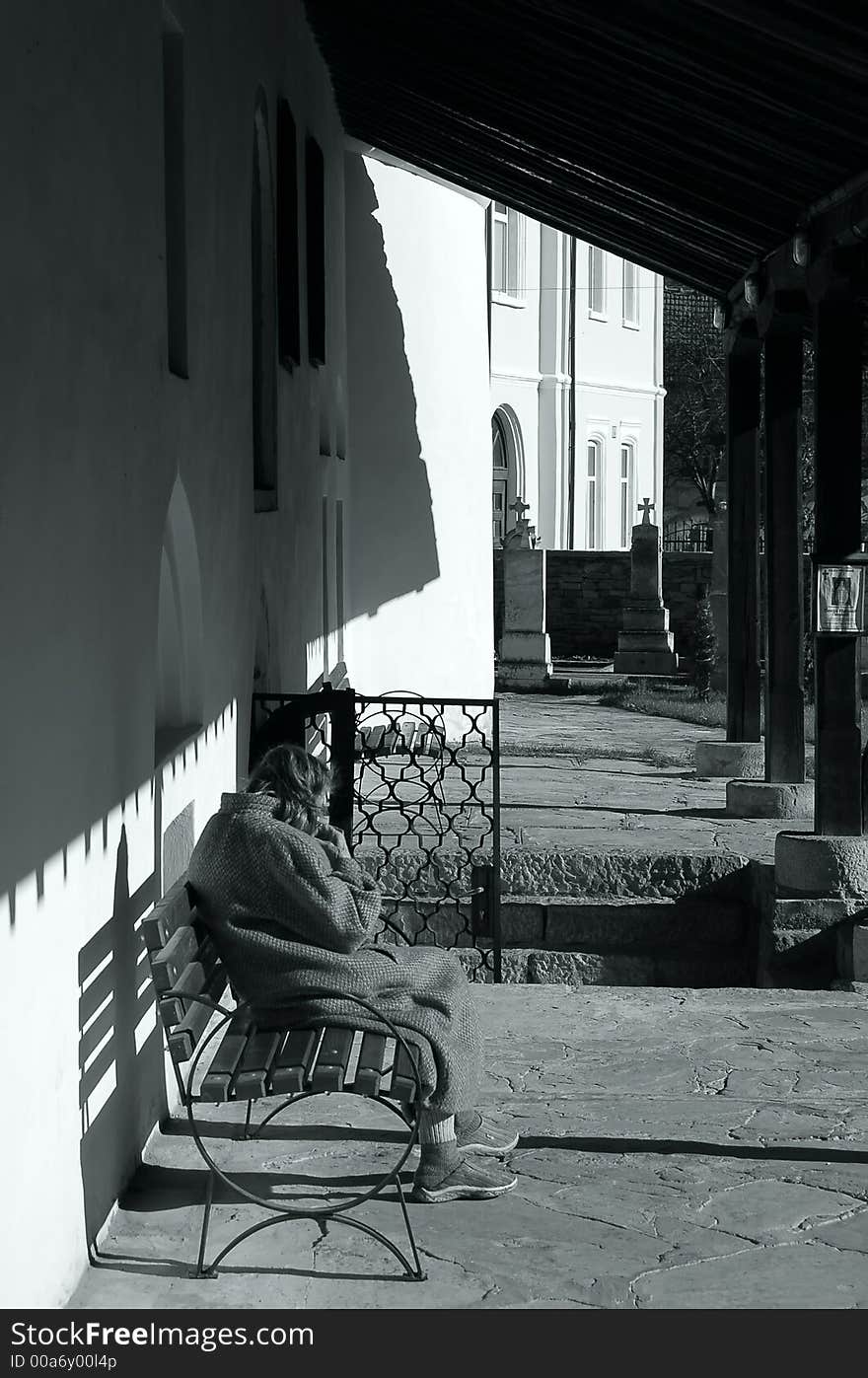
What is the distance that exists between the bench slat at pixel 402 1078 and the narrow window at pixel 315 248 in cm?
825

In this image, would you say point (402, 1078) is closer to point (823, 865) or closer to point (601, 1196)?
point (601, 1196)

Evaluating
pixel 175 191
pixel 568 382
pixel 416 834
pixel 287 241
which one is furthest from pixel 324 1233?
pixel 568 382

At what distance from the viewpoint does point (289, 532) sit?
1025cm

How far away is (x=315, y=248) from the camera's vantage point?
12484 mm

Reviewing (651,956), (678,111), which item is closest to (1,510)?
(678,111)

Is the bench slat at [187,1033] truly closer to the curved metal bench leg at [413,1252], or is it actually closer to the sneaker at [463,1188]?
the curved metal bench leg at [413,1252]

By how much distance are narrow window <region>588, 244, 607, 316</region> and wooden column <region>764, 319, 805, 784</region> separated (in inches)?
1005

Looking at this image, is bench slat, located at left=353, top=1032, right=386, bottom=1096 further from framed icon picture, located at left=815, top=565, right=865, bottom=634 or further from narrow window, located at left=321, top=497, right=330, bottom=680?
narrow window, located at left=321, top=497, right=330, bottom=680

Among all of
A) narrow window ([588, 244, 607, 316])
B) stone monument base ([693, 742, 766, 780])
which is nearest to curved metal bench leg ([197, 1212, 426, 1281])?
stone monument base ([693, 742, 766, 780])

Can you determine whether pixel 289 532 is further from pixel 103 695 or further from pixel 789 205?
pixel 103 695

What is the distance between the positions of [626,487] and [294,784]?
1323 inches

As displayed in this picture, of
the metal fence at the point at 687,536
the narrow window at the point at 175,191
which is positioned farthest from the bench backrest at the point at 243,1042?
the metal fence at the point at 687,536

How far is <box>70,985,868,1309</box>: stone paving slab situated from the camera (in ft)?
13.1
